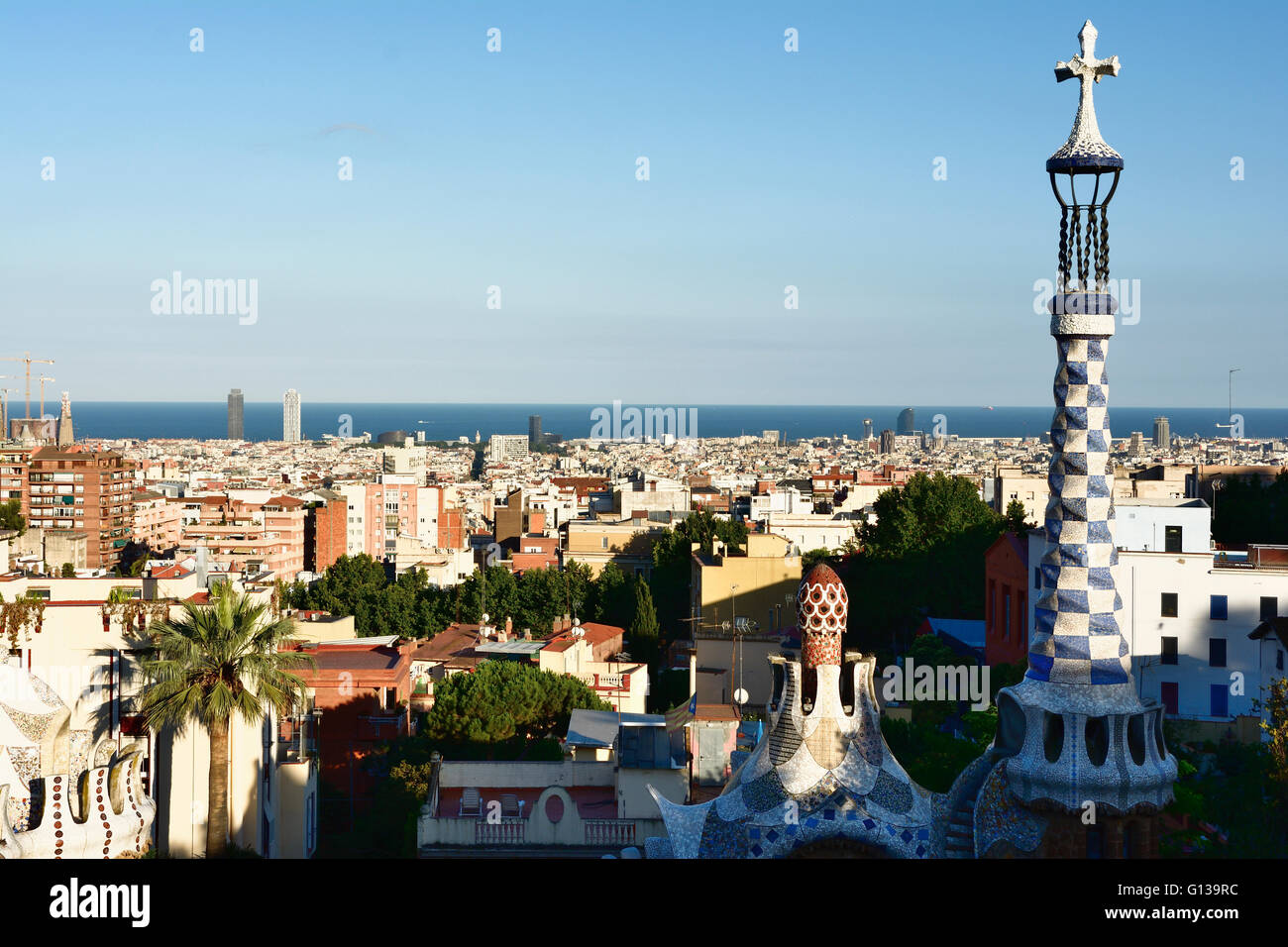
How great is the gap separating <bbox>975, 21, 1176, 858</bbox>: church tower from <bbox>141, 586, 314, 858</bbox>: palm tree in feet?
30.6

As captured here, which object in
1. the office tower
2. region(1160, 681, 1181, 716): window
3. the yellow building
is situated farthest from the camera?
the office tower

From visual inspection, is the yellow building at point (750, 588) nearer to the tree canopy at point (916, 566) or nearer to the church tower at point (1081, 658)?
the tree canopy at point (916, 566)

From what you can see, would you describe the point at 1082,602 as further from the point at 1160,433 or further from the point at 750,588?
the point at 1160,433

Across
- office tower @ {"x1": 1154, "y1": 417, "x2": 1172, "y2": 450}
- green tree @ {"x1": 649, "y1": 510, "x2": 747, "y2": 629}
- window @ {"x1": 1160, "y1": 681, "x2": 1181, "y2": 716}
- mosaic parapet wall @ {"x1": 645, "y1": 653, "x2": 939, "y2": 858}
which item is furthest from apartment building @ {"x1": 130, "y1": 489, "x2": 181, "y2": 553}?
office tower @ {"x1": 1154, "y1": 417, "x2": 1172, "y2": 450}

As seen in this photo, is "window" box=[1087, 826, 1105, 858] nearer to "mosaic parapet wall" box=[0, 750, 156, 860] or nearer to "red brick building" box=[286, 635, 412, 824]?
"mosaic parapet wall" box=[0, 750, 156, 860]

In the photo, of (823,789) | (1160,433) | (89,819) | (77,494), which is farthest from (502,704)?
(1160,433)

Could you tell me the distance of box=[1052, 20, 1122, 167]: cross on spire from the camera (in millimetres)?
10531

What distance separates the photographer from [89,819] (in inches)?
565

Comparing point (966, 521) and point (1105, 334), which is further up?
point (1105, 334)

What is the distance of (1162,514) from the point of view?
103 ft

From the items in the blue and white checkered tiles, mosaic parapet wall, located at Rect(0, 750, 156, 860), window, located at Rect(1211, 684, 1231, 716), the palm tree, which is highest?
the blue and white checkered tiles
